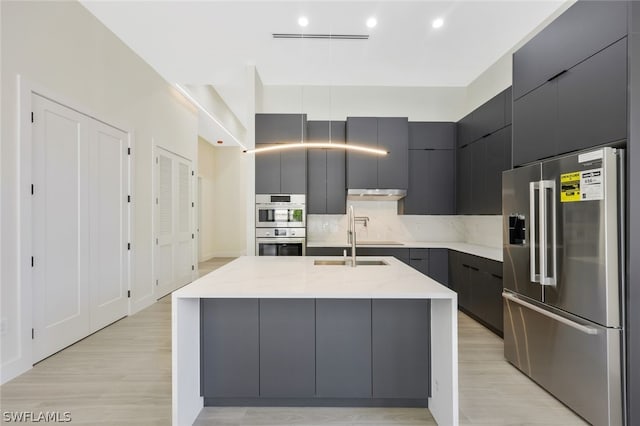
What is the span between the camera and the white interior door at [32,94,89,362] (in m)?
2.73

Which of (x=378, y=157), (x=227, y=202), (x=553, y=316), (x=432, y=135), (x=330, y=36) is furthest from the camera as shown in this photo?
(x=227, y=202)

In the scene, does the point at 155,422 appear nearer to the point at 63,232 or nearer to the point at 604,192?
the point at 63,232

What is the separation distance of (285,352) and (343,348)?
1.24ft

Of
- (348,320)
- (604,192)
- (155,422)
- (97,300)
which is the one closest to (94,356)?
(97,300)

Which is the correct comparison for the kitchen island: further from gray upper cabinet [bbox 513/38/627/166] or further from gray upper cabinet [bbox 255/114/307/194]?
gray upper cabinet [bbox 255/114/307/194]

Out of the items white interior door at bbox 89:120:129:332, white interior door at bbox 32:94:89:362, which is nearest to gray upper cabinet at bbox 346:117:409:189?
white interior door at bbox 89:120:129:332

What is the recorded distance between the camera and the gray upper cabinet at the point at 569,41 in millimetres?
1830

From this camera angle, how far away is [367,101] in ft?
16.6

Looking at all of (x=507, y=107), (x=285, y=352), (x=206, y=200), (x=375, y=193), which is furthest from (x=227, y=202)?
(x=285, y=352)

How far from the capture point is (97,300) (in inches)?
136

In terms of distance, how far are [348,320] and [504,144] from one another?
2703 millimetres

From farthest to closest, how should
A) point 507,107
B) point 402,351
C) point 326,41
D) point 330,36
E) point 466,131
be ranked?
point 466,131 < point 326,41 < point 330,36 < point 507,107 < point 402,351

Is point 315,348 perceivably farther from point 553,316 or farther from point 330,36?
point 330,36

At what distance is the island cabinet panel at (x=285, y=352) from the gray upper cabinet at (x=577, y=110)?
6.67 ft
